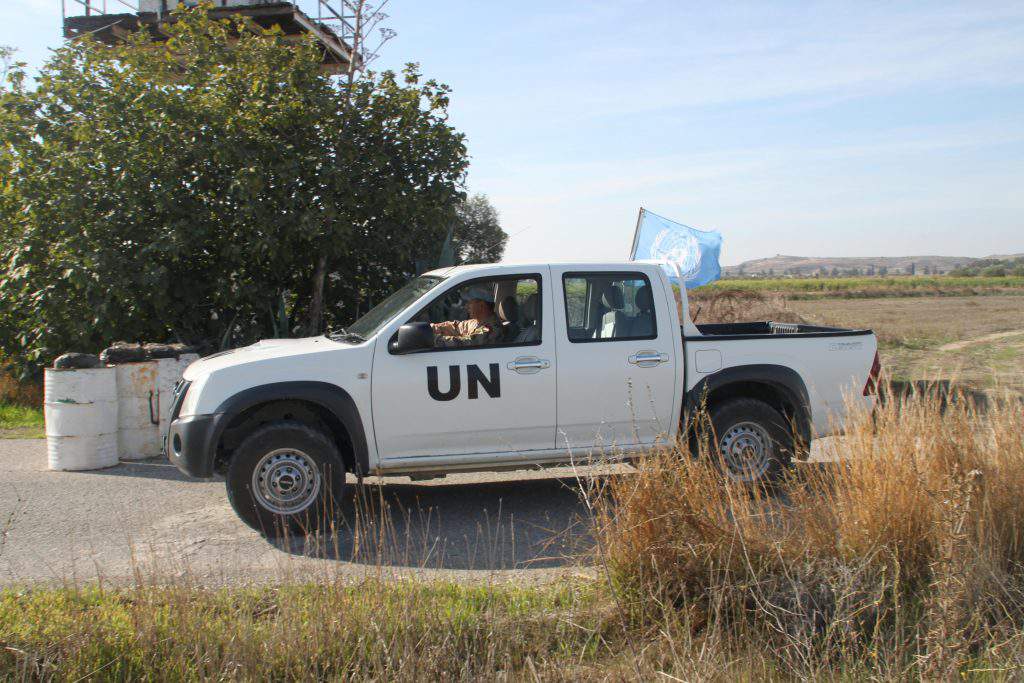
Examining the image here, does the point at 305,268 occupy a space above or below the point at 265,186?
below

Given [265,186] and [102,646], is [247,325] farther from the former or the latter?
[102,646]

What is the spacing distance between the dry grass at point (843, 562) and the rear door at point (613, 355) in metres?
1.96

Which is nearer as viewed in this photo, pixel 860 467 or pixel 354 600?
pixel 354 600

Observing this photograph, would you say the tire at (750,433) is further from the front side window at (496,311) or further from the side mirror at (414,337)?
the side mirror at (414,337)

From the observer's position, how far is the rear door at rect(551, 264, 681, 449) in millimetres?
6824

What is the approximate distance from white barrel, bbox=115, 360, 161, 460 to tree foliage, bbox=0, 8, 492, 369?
1704 mm

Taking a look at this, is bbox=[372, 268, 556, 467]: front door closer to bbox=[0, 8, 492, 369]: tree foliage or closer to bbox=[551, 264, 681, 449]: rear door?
bbox=[551, 264, 681, 449]: rear door

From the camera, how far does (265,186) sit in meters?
11.2

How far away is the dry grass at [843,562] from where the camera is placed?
161 inches

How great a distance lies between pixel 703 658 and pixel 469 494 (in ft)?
13.1

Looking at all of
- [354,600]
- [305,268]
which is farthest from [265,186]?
[354,600]

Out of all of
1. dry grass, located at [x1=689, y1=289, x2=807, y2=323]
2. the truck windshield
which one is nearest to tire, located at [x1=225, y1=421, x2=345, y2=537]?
the truck windshield

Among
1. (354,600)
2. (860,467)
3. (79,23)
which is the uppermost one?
(79,23)

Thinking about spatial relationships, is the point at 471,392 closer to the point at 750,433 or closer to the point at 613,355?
the point at 613,355
